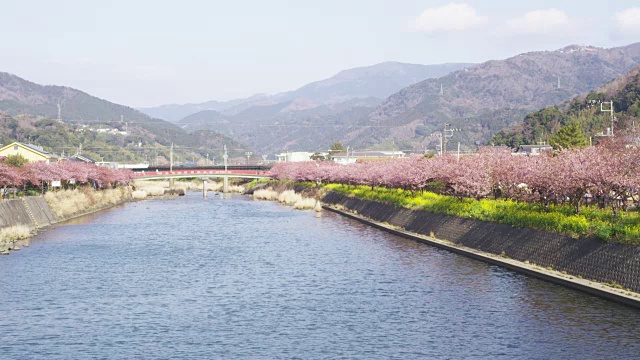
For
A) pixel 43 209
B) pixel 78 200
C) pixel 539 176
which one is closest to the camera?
pixel 539 176

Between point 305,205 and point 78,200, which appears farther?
point 305,205

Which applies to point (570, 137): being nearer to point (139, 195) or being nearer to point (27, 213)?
point (139, 195)

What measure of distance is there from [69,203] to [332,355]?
264 feet

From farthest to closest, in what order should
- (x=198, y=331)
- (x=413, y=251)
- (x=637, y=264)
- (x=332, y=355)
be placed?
(x=413, y=251), (x=637, y=264), (x=198, y=331), (x=332, y=355)

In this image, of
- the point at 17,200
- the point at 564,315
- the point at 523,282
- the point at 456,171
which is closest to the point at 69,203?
the point at 17,200

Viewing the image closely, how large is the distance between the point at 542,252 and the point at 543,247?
0.29 meters

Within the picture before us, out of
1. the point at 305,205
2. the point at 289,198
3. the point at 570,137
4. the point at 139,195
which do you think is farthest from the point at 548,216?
the point at 139,195

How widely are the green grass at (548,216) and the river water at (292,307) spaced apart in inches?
132

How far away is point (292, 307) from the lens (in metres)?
A: 37.5

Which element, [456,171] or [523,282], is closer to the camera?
[523,282]

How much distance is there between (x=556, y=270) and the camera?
42.5m

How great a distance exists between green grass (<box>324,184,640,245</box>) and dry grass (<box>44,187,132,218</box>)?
45504mm

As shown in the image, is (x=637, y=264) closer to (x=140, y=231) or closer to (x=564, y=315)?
(x=564, y=315)

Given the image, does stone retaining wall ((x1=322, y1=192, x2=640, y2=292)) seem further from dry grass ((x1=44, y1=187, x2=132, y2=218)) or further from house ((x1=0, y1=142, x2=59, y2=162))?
house ((x1=0, y1=142, x2=59, y2=162))
